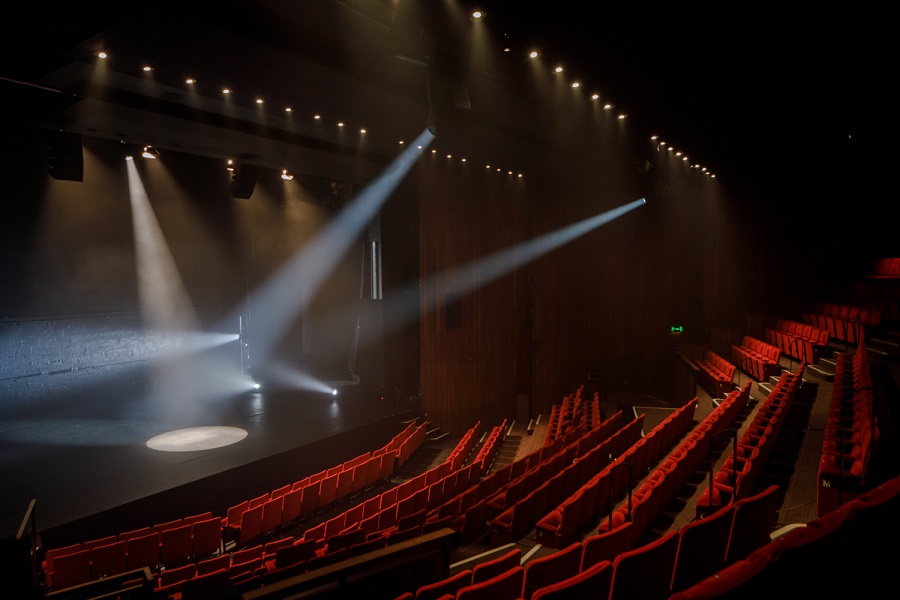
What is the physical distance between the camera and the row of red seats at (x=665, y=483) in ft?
10.9

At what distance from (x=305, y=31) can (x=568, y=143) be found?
439 cm

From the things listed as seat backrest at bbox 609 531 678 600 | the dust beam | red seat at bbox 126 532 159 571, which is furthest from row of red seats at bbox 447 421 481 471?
the dust beam

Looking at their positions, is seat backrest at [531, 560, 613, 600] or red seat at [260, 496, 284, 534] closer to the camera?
seat backrest at [531, 560, 613, 600]

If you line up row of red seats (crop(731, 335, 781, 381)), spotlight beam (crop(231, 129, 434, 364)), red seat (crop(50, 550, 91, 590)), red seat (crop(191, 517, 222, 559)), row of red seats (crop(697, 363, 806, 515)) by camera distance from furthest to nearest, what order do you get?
spotlight beam (crop(231, 129, 434, 364)) → row of red seats (crop(731, 335, 781, 381)) → red seat (crop(191, 517, 222, 559)) → red seat (crop(50, 550, 91, 590)) → row of red seats (crop(697, 363, 806, 515))

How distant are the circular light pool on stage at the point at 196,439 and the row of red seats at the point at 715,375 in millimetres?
7021

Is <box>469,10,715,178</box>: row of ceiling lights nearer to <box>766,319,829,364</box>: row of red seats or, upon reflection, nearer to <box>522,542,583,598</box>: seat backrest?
<box>766,319,829,364</box>: row of red seats

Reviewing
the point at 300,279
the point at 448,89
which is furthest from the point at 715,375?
the point at 300,279

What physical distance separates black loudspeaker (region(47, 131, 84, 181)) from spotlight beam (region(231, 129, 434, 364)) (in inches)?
167

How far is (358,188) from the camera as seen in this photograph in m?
10.6

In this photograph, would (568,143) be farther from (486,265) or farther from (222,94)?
(222,94)

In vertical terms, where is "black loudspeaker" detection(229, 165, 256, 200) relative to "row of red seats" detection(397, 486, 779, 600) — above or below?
above


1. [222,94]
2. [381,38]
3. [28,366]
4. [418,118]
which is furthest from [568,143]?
[28,366]

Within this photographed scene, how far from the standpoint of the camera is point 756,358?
904 cm

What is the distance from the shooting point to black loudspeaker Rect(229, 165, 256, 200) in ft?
28.7
